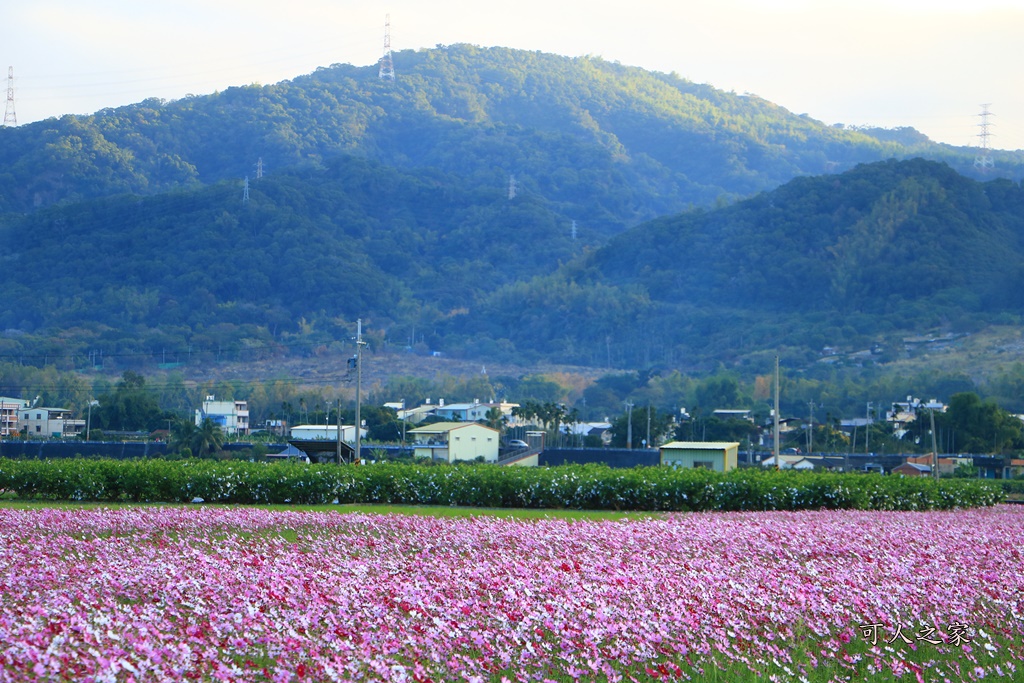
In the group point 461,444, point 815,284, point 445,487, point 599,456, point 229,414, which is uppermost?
point 815,284

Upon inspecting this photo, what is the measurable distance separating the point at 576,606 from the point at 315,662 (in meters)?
2.84

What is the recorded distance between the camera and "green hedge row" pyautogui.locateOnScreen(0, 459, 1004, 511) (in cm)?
2622

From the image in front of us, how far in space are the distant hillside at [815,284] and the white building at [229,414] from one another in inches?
2613

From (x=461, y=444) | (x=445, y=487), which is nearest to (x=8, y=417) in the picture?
(x=461, y=444)

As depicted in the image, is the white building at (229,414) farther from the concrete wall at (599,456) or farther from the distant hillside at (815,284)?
the distant hillside at (815,284)

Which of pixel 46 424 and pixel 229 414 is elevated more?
pixel 229 414

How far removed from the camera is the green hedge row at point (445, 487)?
26.2m

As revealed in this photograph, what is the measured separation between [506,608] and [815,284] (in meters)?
176

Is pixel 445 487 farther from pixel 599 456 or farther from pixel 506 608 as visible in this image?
pixel 599 456

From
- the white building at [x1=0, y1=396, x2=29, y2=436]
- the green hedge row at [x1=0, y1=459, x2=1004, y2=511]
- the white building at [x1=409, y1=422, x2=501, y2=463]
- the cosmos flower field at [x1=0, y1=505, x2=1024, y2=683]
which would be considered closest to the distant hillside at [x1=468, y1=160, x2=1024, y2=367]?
the white building at [x1=0, y1=396, x2=29, y2=436]

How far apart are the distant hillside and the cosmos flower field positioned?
13557 centimetres

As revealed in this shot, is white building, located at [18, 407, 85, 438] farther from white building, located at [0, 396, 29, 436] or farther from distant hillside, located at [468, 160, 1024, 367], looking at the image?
distant hillside, located at [468, 160, 1024, 367]

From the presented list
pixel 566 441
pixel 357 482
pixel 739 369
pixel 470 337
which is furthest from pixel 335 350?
pixel 357 482

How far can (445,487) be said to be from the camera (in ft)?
87.8
